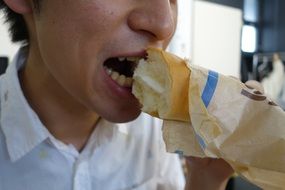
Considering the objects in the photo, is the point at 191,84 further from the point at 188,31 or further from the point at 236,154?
the point at 188,31

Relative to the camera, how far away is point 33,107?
79 cm

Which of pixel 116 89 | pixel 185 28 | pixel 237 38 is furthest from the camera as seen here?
pixel 237 38

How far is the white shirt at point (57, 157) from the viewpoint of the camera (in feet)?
2.37

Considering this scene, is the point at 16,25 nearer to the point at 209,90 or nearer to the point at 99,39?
the point at 99,39

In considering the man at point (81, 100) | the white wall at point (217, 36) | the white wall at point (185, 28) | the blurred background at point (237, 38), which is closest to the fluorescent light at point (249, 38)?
the blurred background at point (237, 38)

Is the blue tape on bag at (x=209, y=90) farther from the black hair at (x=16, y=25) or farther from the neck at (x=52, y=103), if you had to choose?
the black hair at (x=16, y=25)

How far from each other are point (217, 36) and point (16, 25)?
92.9 inches

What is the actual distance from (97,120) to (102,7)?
1.19 ft

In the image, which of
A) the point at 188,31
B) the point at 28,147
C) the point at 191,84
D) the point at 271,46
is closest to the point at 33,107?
the point at 28,147

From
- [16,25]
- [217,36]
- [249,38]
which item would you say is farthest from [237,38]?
[16,25]

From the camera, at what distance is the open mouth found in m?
0.63

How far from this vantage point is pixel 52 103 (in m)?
0.78

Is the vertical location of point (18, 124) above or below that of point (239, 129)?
below

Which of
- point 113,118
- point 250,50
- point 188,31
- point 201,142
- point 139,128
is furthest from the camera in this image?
point 250,50
